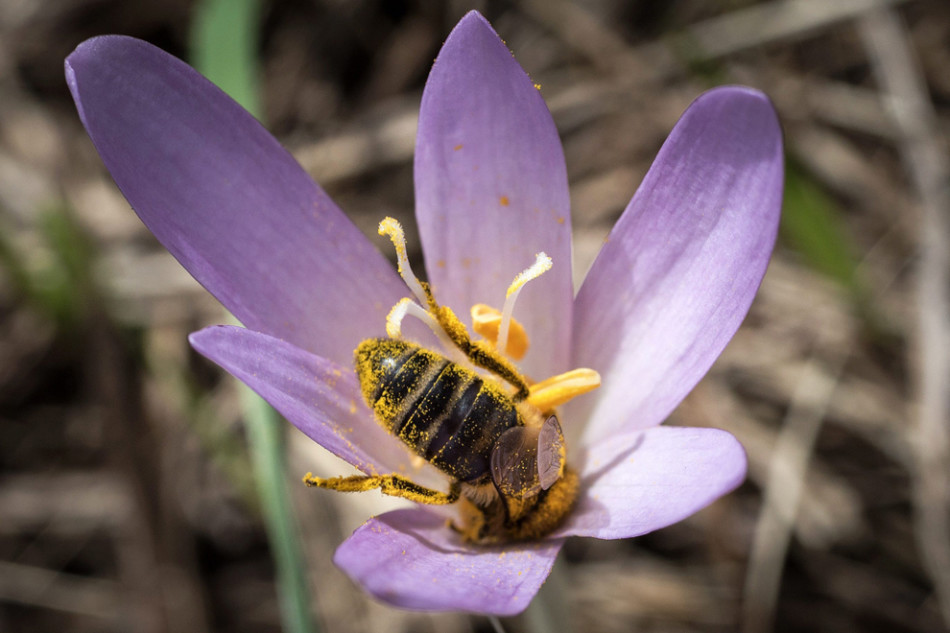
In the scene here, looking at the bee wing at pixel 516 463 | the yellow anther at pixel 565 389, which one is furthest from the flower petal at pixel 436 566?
the yellow anther at pixel 565 389

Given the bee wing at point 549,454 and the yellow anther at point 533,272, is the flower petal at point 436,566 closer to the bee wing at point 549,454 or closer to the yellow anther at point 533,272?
the bee wing at point 549,454

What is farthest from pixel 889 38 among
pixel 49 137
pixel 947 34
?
pixel 49 137

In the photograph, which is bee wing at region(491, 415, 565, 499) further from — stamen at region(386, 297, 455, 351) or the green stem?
the green stem

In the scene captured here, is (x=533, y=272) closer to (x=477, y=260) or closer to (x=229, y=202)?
(x=477, y=260)

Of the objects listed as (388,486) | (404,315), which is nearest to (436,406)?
(388,486)

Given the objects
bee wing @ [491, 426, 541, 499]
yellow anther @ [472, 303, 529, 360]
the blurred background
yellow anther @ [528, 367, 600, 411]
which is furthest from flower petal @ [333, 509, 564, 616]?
the blurred background

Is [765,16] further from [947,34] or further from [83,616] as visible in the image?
[83,616]
